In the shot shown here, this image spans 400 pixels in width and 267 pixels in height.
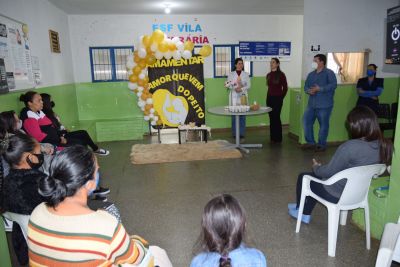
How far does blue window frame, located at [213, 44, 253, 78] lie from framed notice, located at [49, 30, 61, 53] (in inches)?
124

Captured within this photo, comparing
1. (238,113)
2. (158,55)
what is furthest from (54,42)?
(238,113)

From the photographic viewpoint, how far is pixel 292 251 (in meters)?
2.47

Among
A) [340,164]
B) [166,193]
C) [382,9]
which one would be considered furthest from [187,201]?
[382,9]

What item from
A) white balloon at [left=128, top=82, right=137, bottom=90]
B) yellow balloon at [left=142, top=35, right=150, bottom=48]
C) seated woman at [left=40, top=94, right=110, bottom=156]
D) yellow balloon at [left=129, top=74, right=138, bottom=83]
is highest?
yellow balloon at [left=142, top=35, right=150, bottom=48]

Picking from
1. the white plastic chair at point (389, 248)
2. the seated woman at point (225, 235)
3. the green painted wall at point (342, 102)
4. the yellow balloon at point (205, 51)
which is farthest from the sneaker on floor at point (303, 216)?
the yellow balloon at point (205, 51)

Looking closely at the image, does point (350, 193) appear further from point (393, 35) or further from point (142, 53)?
point (142, 53)

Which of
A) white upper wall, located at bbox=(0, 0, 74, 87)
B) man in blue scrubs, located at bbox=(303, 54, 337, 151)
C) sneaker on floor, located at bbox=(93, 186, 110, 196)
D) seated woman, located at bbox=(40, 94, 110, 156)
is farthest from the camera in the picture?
man in blue scrubs, located at bbox=(303, 54, 337, 151)

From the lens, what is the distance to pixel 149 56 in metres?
6.02

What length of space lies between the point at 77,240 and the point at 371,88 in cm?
546

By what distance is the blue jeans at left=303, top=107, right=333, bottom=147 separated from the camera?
17.2ft

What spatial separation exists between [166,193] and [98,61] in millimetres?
4130

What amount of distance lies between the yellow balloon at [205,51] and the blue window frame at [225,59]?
1.69 feet

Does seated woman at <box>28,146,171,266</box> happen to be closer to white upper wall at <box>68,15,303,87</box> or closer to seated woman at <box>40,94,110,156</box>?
seated woman at <box>40,94,110,156</box>

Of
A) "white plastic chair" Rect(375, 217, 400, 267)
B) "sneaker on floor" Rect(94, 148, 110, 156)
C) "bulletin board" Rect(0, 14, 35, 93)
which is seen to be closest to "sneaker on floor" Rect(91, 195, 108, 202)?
"bulletin board" Rect(0, 14, 35, 93)
